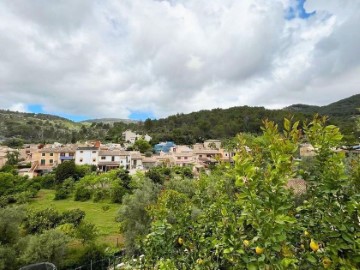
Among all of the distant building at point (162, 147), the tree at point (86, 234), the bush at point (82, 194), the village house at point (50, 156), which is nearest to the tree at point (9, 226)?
the tree at point (86, 234)

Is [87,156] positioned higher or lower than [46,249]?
higher

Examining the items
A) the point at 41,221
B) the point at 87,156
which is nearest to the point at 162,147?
the point at 87,156

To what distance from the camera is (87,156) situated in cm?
5472

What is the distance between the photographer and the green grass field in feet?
76.2

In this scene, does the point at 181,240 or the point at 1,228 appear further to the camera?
the point at 1,228

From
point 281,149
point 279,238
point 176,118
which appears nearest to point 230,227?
point 279,238

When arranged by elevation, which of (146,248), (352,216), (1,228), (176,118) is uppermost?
(176,118)

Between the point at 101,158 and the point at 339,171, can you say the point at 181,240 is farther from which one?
the point at 101,158

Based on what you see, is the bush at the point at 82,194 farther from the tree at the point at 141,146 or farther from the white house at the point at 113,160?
the tree at the point at 141,146

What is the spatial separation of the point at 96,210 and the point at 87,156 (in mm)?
24441

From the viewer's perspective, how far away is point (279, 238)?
6.10 feet

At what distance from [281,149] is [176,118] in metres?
113

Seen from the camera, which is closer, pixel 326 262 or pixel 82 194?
pixel 326 262

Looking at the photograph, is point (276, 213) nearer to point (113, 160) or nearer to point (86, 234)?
point (86, 234)
